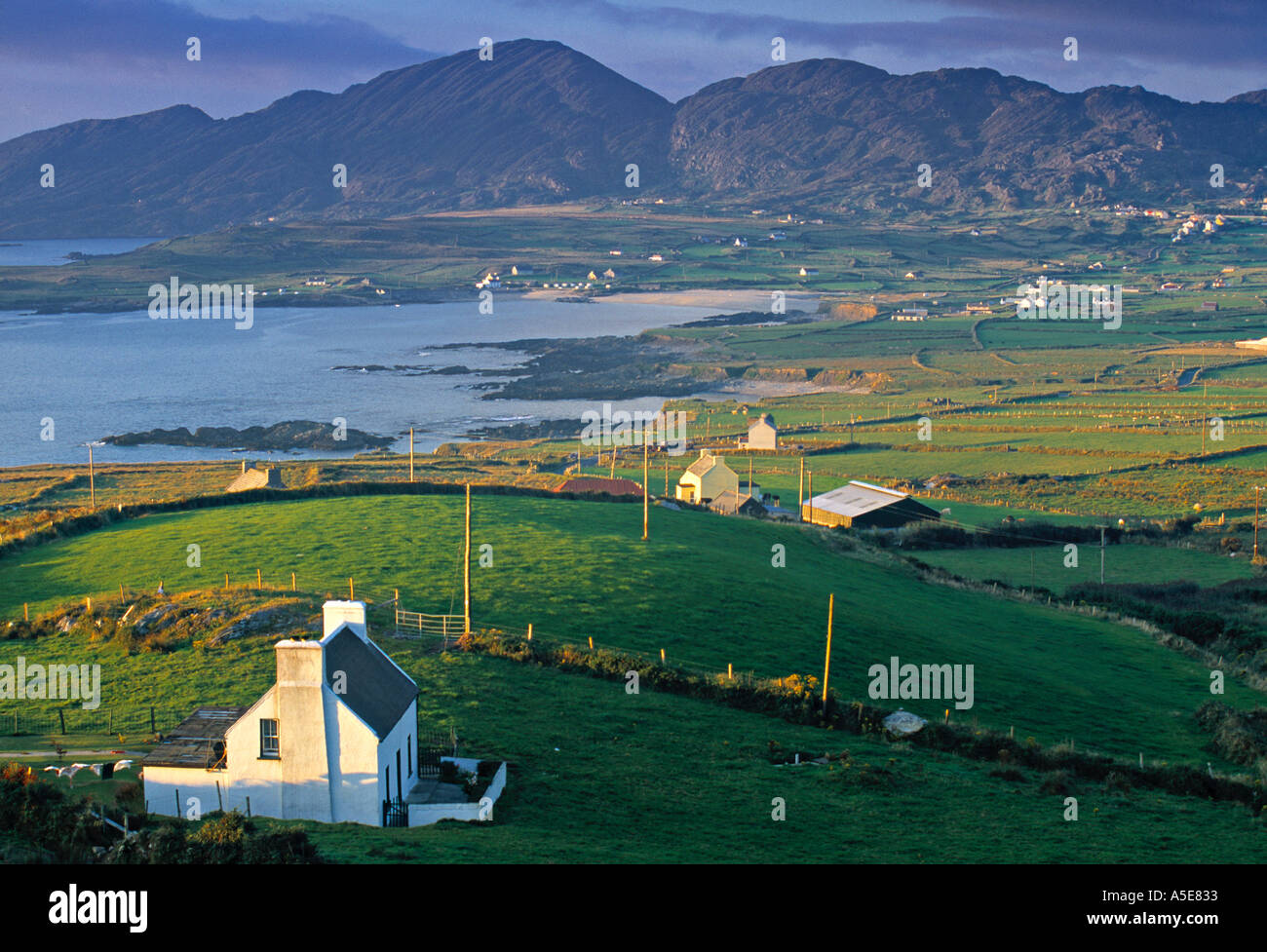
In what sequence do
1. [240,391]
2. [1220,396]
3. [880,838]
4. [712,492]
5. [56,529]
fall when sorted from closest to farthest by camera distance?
1. [880,838]
2. [56,529]
3. [712,492]
4. [1220,396]
5. [240,391]

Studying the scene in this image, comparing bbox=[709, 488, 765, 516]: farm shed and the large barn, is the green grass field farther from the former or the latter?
bbox=[709, 488, 765, 516]: farm shed

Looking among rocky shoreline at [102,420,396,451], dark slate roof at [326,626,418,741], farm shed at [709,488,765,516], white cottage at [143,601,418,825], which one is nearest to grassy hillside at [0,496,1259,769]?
dark slate roof at [326,626,418,741]

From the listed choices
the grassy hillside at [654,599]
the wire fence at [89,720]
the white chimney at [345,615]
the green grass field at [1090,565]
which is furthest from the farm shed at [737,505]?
the white chimney at [345,615]

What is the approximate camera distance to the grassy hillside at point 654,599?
3253cm

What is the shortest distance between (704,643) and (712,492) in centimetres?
2960

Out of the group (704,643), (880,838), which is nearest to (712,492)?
(704,643)

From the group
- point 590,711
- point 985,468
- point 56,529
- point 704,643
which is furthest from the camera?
point 985,468

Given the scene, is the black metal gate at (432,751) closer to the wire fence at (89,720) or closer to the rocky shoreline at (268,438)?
the wire fence at (89,720)

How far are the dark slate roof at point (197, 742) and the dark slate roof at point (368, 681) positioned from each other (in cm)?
213

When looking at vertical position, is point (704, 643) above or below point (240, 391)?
below

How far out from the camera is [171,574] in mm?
40062

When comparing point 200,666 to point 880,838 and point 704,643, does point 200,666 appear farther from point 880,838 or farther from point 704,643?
point 880,838

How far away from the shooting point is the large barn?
6116cm

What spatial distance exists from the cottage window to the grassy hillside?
708 cm
